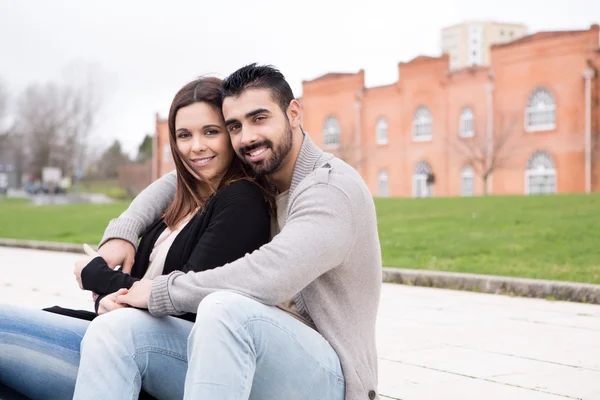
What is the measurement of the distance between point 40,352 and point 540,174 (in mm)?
36611

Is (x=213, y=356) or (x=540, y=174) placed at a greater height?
(x=213, y=356)

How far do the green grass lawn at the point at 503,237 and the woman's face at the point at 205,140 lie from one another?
241 inches

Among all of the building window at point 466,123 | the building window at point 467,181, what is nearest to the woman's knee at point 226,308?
the building window at point 466,123

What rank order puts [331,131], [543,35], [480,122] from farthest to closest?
[331,131], [480,122], [543,35]

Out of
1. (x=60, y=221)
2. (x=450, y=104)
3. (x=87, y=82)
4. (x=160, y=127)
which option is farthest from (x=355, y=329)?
(x=87, y=82)

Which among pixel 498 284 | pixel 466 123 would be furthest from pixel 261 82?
pixel 466 123

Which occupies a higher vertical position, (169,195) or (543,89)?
(543,89)

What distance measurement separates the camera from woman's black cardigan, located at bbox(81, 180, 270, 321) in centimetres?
285

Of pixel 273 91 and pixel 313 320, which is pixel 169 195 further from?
pixel 313 320

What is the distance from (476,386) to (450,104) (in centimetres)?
3812

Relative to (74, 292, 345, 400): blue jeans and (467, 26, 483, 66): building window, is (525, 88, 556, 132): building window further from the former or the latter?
(467, 26, 483, 66): building window

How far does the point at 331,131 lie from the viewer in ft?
158

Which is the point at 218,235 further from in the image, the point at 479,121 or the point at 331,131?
the point at 331,131

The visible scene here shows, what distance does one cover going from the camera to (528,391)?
4121 mm
